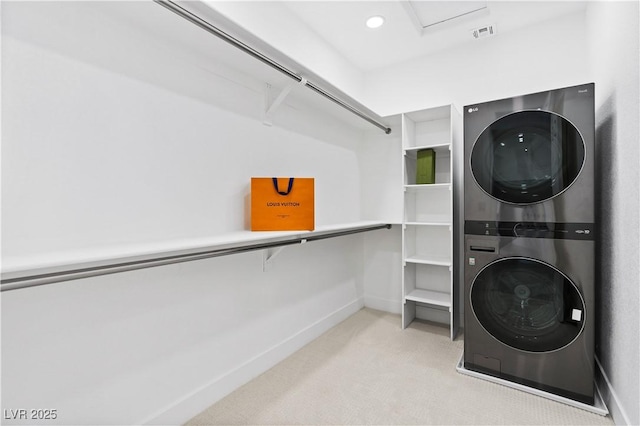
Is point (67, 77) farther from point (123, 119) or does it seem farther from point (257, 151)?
point (257, 151)

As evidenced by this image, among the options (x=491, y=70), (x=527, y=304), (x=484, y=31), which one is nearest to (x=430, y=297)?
(x=527, y=304)

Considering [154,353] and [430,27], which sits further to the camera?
[430,27]

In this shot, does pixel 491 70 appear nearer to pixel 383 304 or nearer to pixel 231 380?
pixel 383 304

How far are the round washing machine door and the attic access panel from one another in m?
1.83

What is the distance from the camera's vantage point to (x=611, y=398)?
153cm

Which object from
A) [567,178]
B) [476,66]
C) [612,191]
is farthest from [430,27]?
[612,191]

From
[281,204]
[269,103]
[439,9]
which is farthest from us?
[439,9]

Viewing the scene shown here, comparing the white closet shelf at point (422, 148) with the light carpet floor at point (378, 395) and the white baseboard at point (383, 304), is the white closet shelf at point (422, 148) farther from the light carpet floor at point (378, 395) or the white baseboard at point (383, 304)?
the light carpet floor at point (378, 395)

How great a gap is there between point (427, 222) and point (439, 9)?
1.67 meters

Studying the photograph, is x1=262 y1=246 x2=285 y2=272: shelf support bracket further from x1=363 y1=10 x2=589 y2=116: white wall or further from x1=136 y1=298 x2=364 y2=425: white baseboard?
x1=363 y1=10 x2=589 y2=116: white wall

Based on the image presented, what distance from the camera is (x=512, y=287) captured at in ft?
5.98

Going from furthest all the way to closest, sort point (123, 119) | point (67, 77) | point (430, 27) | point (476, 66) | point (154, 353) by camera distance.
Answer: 1. point (476, 66)
2. point (430, 27)
3. point (154, 353)
4. point (123, 119)
5. point (67, 77)

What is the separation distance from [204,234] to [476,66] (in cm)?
263

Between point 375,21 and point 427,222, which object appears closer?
point 375,21
